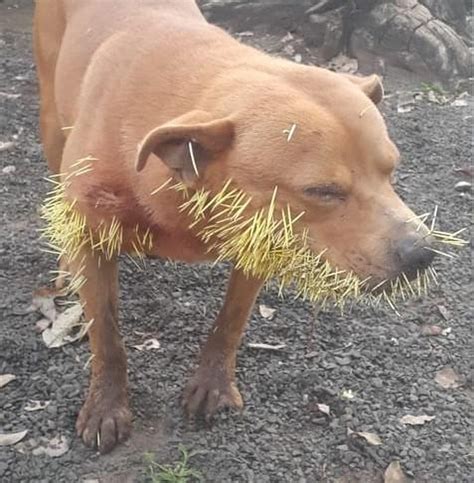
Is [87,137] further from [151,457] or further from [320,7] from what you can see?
[320,7]

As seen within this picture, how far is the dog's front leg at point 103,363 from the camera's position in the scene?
125 inches

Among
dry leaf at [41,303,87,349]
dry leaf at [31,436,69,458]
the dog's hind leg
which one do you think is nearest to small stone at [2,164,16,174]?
the dog's hind leg

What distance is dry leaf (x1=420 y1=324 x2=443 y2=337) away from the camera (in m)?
4.02

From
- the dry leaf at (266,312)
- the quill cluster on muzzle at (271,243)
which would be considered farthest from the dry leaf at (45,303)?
the quill cluster on muzzle at (271,243)

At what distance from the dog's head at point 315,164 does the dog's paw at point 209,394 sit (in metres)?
1.10

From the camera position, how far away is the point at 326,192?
8.02ft

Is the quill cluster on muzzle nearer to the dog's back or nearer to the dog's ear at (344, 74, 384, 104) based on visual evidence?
the dog's ear at (344, 74, 384, 104)

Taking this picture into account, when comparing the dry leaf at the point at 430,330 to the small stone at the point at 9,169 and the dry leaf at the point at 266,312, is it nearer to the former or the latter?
the dry leaf at the point at 266,312

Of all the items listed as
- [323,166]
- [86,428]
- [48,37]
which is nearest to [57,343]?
[86,428]

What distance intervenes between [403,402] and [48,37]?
84.2 inches

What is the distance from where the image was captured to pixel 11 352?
3.65m

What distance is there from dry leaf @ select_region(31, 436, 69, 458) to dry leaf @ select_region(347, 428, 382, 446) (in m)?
1.03

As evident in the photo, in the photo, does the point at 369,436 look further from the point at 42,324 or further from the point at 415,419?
the point at 42,324

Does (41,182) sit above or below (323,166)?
below
